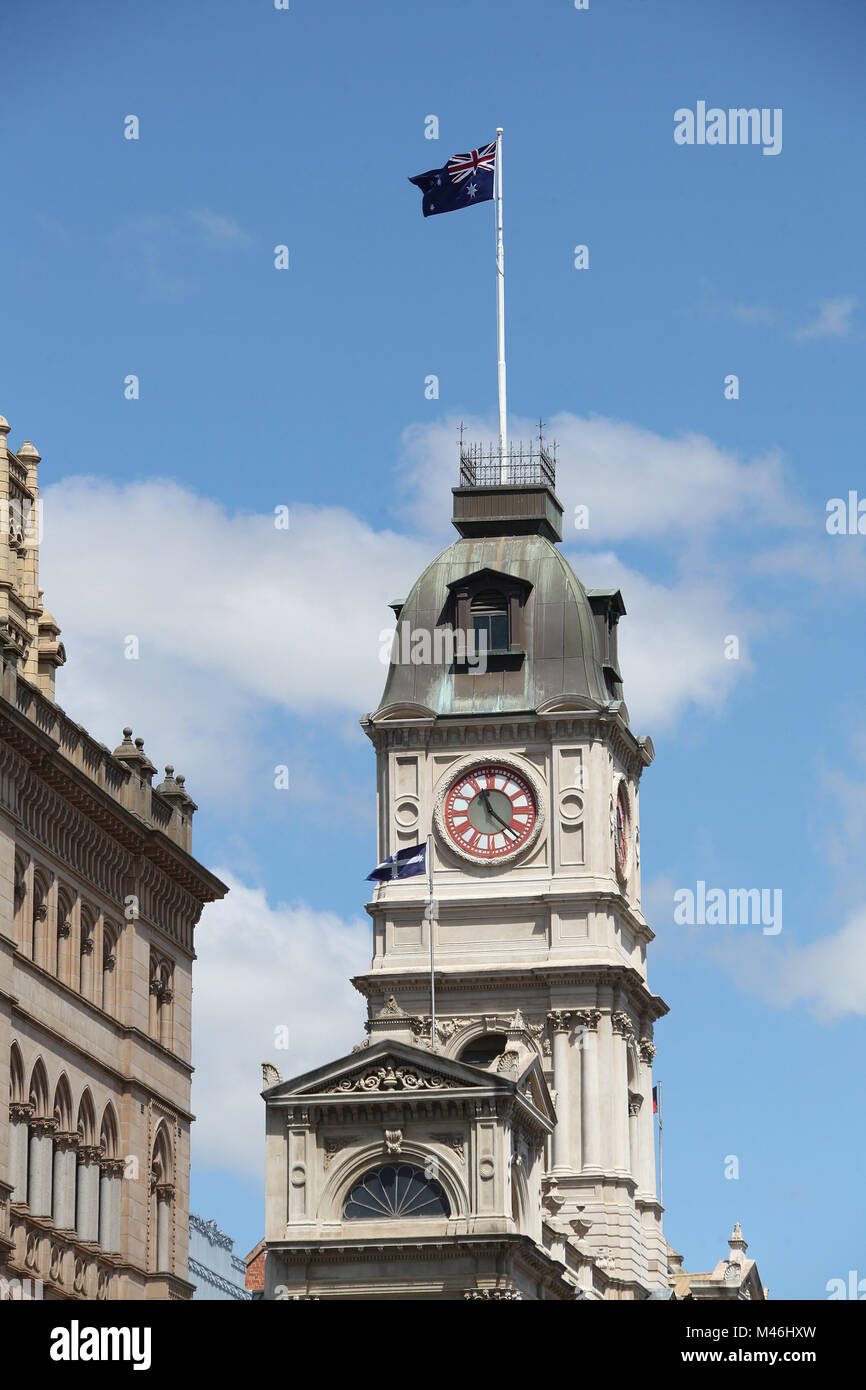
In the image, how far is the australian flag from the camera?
405ft

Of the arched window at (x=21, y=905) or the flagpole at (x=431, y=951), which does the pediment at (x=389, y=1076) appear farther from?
the arched window at (x=21, y=905)

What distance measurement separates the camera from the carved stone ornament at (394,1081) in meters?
97.6

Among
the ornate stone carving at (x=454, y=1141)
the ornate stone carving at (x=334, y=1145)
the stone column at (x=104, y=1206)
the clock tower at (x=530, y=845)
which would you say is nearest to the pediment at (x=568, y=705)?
the clock tower at (x=530, y=845)

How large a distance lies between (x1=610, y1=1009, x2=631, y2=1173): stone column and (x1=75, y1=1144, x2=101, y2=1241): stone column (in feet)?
145

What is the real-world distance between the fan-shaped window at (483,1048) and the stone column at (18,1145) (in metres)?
48.3

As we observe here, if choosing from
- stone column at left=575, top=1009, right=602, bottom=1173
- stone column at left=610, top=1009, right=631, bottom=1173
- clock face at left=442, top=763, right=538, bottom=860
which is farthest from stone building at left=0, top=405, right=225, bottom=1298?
clock face at left=442, top=763, right=538, bottom=860

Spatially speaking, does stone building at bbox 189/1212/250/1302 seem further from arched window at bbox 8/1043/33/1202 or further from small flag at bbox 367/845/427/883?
arched window at bbox 8/1043/33/1202

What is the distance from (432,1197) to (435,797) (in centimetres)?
3407

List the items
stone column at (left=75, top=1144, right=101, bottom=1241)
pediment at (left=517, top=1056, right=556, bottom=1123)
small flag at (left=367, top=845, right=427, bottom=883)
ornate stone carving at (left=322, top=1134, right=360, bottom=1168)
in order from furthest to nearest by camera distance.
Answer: small flag at (left=367, top=845, right=427, bottom=883) → pediment at (left=517, top=1056, right=556, bottom=1123) → ornate stone carving at (left=322, top=1134, right=360, bottom=1168) → stone column at (left=75, top=1144, right=101, bottom=1241)

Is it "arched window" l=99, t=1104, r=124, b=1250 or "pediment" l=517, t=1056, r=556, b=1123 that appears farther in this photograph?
"pediment" l=517, t=1056, r=556, b=1123
